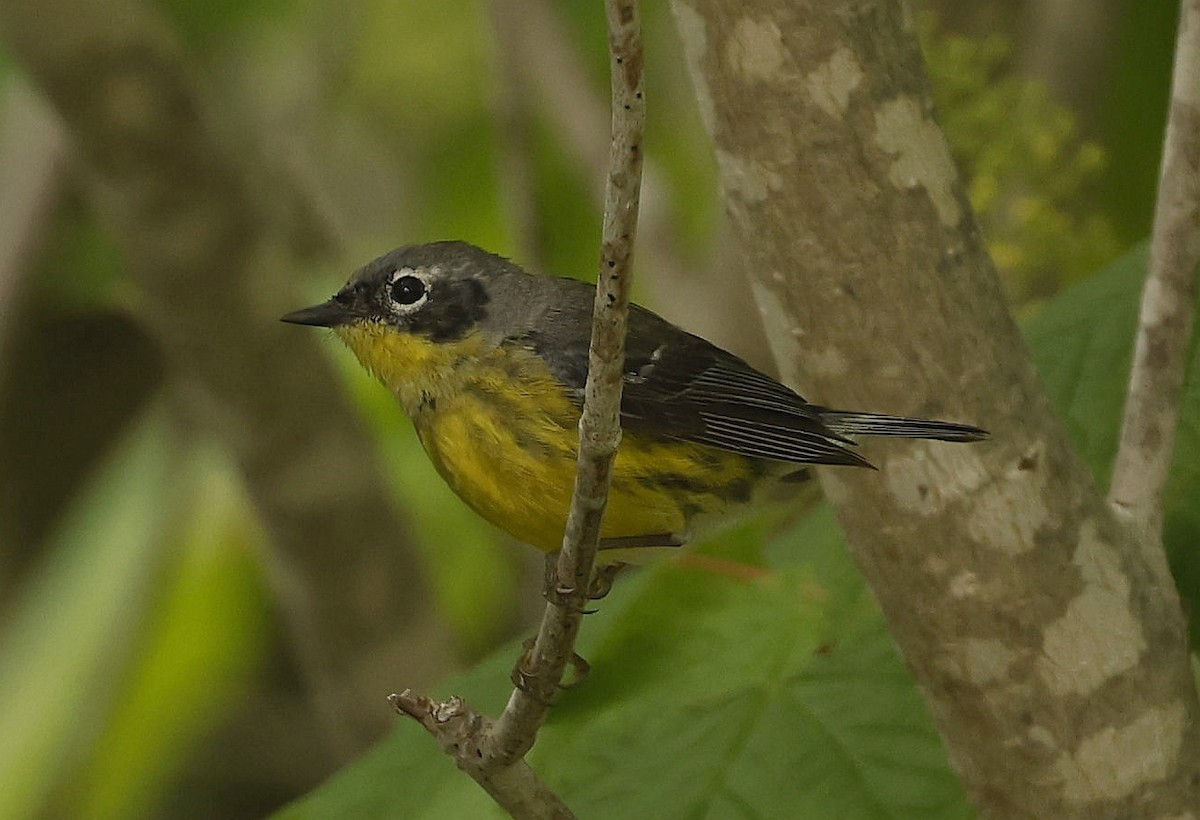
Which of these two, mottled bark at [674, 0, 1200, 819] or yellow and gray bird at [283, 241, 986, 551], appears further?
yellow and gray bird at [283, 241, 986, 551]

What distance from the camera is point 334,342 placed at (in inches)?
166

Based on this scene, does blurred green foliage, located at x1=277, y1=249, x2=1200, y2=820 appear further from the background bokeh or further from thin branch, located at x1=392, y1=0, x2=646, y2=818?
thin branch, located at x1=392, y1=0, x2=646, y2=818

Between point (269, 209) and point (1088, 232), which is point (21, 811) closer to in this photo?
point (269, 209)

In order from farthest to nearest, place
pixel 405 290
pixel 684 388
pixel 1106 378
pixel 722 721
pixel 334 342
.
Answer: pixel 334 342
pixel 405 290
pixel 684 388
pixel 1106 378
pixel 722 721

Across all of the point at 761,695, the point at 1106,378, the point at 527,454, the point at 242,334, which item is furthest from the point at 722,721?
the point at 242,334

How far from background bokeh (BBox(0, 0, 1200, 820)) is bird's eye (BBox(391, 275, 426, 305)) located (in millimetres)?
535

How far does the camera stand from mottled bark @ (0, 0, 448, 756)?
9.89 feet

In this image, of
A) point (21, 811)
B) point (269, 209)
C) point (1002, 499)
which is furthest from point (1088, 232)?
point (21, 811)

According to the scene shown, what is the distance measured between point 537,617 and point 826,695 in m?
2.28

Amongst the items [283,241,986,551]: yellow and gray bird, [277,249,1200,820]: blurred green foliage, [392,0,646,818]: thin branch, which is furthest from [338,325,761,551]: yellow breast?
[392,0,646,818]: thin branch

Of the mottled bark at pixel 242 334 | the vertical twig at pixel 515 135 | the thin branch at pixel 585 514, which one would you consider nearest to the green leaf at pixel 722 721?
the thin branch at pixel 585 514

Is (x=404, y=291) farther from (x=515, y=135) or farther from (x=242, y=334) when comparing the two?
(x=515, y=135)

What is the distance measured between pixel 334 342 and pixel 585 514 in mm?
2902

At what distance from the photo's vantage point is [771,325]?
1.71 m
